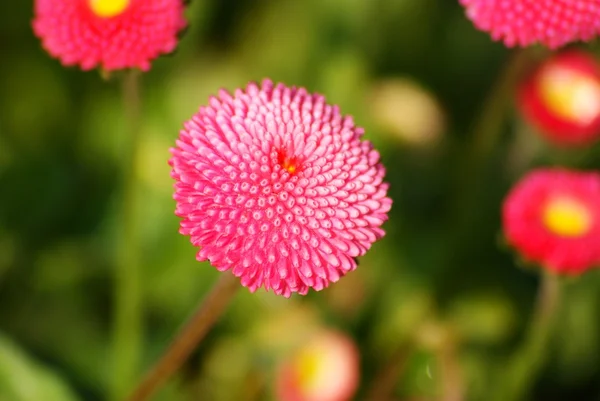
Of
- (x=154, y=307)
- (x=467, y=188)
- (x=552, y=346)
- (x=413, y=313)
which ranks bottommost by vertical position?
(x=154, y=307)

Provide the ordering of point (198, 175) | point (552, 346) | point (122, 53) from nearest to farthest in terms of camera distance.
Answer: point (198, 175)
point (122, 53)
point (552, 346)

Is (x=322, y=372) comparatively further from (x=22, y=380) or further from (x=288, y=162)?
(x=288, y=162)

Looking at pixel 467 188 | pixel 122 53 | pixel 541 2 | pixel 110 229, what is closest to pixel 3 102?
pixel 110 229

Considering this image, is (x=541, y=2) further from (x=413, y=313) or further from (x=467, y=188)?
(x=413, y=313)

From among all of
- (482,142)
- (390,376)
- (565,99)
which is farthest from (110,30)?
(565,99)

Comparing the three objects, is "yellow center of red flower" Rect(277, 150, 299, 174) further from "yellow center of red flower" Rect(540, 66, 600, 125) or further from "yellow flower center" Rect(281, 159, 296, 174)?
"yellow center of red flower" Rect(540, 66, 600, 125)

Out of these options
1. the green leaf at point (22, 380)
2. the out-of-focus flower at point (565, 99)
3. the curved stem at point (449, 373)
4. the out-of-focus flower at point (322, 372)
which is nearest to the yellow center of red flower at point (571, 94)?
the out-of-focus flower at point (565, 99)

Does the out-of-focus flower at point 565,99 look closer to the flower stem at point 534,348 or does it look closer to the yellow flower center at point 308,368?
the flower stem at point 534,348
